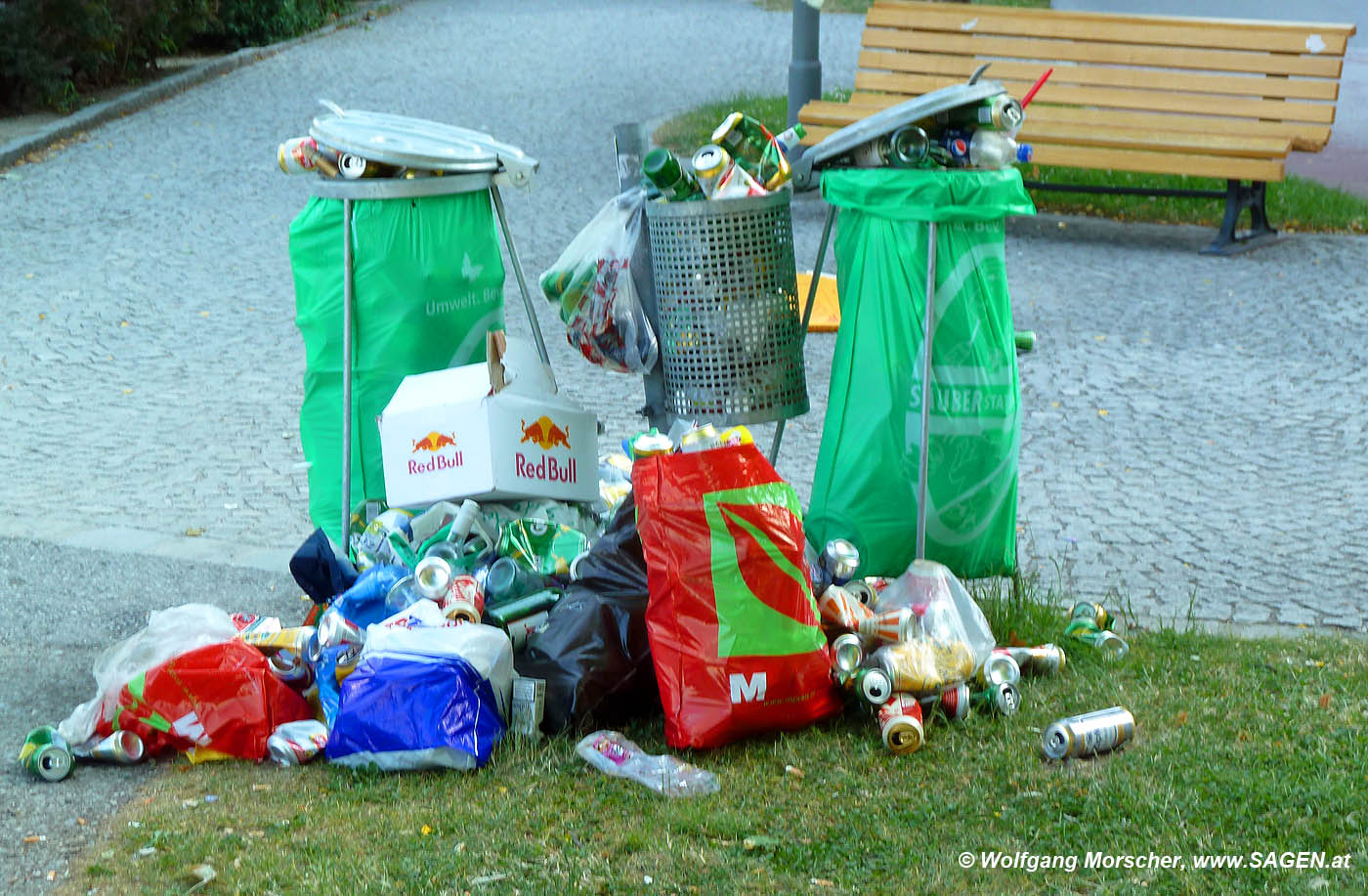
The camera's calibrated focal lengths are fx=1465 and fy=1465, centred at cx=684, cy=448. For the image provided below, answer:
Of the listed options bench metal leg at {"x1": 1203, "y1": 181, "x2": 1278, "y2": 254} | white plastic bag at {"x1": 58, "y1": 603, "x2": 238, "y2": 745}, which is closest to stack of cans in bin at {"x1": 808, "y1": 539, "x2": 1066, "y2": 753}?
white plastic bag at {"x1": 58, "y1": 603, "x2": 238, "y2": 745}

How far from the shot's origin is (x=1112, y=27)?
9.04 m

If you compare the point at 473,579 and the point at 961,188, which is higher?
the point at 961,188

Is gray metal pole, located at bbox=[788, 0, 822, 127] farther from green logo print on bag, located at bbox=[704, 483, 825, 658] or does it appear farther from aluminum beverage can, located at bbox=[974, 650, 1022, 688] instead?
green logo print on bag, located at bbox=[704, 483, 825, 658]

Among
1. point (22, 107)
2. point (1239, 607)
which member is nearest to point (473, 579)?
point (1239, 607)

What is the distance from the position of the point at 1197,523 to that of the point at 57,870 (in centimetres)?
359

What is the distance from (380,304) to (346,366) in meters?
0.20

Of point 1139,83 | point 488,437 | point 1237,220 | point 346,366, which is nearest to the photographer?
point 488,437

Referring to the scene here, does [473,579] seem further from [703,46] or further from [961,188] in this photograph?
[703,46]

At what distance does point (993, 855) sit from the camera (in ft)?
9.29

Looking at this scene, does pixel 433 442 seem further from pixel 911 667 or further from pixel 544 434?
pixel 911 667

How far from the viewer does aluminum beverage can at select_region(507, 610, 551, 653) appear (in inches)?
142

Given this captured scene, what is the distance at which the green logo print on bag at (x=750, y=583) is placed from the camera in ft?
10.8

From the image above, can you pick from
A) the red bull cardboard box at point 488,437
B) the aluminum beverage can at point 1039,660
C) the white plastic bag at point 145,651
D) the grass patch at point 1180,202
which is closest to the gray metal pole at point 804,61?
the grass patch at point 1180,202

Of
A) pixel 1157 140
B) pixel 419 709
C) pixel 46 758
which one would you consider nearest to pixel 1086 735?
pixel 419 709
